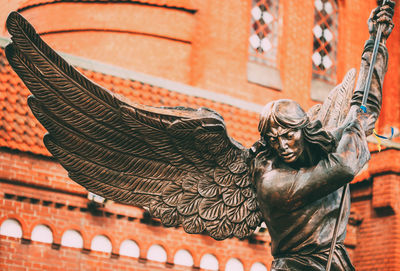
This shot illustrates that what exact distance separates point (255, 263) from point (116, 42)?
7.17m

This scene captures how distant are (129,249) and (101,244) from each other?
1.82 ft

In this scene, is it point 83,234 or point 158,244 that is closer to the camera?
point 83,234

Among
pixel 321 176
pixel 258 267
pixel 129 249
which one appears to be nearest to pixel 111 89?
pixel 129 249

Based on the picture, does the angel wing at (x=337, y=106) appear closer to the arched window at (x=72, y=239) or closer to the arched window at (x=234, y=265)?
the arched window at (x=72, y=239)

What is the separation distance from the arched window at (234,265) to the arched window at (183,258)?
2.67 ft

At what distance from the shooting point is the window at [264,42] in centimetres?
1795

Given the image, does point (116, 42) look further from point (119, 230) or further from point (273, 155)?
point (273, 155)

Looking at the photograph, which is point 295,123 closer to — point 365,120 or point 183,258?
point 365,120

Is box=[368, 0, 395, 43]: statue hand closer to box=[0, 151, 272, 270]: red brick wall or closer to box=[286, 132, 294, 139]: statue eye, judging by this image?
box=[286, 132, 294, 139]: statue eye

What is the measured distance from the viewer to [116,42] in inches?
684

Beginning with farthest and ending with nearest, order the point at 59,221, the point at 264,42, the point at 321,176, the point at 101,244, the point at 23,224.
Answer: the point at 264,42, the point at 101,244, the point at 59,221, the point at 23,224, the point at 321,176

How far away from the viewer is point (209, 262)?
13023mm

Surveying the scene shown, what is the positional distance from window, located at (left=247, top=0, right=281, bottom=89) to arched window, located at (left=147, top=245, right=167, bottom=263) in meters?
6.75

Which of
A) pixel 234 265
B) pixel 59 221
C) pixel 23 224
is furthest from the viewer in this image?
pixel 234 265
